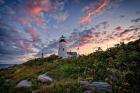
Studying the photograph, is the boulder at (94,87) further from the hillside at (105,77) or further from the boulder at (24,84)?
the boulder at (24,84)

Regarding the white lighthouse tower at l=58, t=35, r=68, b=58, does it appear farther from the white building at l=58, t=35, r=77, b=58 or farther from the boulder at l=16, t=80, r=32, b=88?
the boulder at l=16, t=80, r=32, b=88

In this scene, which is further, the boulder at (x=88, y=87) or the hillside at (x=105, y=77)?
the hillside at (x=105, y=77)

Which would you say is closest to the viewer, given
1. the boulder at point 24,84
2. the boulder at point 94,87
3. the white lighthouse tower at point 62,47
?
the boulder at point 94,87

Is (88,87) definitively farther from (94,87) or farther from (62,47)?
(62,47)

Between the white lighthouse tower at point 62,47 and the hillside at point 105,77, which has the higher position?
the white lighthouse tower at point 62,47

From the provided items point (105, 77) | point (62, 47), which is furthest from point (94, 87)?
point (62, 47)

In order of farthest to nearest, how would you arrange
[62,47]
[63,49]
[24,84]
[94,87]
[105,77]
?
[62,47]
[63,49]
[105,77]
[24,84]
[94,87]

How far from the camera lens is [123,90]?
12906mm

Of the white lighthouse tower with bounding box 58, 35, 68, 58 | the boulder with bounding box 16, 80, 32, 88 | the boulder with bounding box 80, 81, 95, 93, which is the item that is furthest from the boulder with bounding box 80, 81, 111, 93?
the white lighthouse tower with bounding box 58, 35, 68, 58

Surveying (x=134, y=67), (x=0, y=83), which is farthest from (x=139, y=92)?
(x=0, y=83)

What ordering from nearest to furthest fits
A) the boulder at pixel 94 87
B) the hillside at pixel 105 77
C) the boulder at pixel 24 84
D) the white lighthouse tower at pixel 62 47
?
1. the boulder at pixel 94 87
2. the hillside at pixel 105 77
3. the boulder at pixel 24 84
4. the white lighthouse tower at pixel 62 47

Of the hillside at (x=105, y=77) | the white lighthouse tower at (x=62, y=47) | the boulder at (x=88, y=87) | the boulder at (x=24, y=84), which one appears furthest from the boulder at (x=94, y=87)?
the white lighthouse tower at (x=62, y=47)

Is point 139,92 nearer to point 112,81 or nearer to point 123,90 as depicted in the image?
point 123,90

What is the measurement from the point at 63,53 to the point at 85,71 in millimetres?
34046
